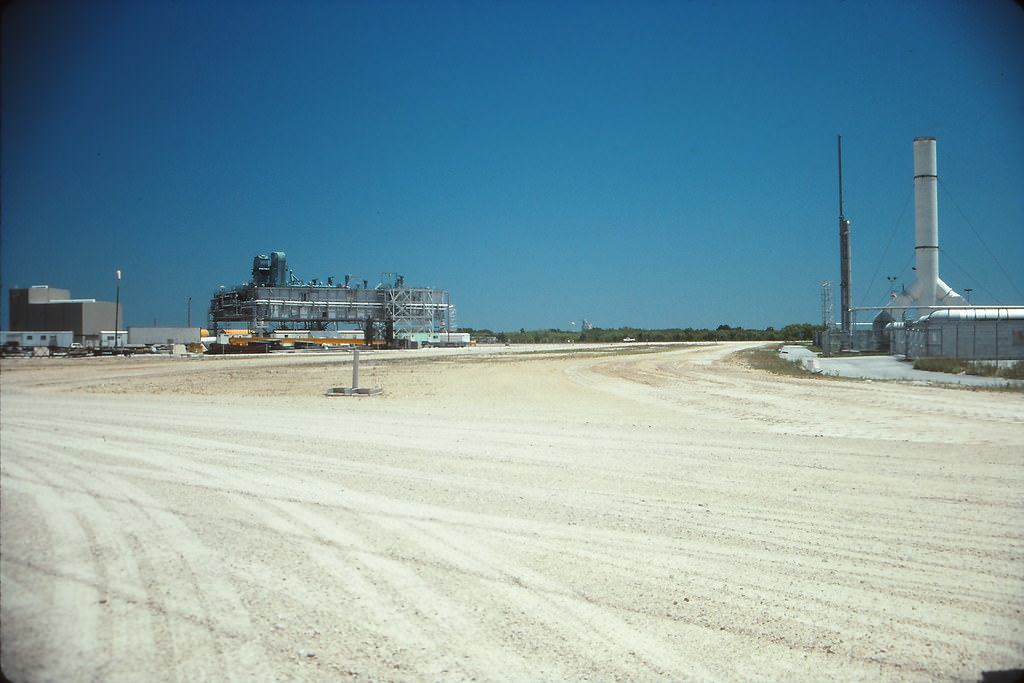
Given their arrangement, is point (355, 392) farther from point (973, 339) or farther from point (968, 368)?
point (973, 339)

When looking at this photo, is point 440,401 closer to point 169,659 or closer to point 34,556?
point 34,556

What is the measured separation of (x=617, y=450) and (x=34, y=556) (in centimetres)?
691

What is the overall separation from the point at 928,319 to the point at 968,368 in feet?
39.2

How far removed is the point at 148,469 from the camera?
25.8 ft

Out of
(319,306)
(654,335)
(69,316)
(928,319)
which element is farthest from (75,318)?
(654,335)

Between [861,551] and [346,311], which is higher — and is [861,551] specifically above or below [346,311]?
below

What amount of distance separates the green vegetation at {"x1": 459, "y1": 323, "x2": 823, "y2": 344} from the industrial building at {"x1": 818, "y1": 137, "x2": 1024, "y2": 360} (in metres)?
70.1

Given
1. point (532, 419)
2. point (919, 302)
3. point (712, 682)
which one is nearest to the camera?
point (712, 682)

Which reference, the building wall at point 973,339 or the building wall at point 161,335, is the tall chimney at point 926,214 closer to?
the building wall at point 973,339

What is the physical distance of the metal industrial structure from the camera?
252 feet

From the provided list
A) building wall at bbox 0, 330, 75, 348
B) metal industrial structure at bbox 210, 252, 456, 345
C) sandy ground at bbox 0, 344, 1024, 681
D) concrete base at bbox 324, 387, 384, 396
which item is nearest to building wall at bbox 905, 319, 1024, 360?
sandy ground at bbox 0, 344, 1024, 681

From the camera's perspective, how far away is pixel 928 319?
37438mm

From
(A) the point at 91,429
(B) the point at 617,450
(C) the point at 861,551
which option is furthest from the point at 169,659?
(A) the point at 91,429

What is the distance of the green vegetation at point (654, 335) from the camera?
412ft
